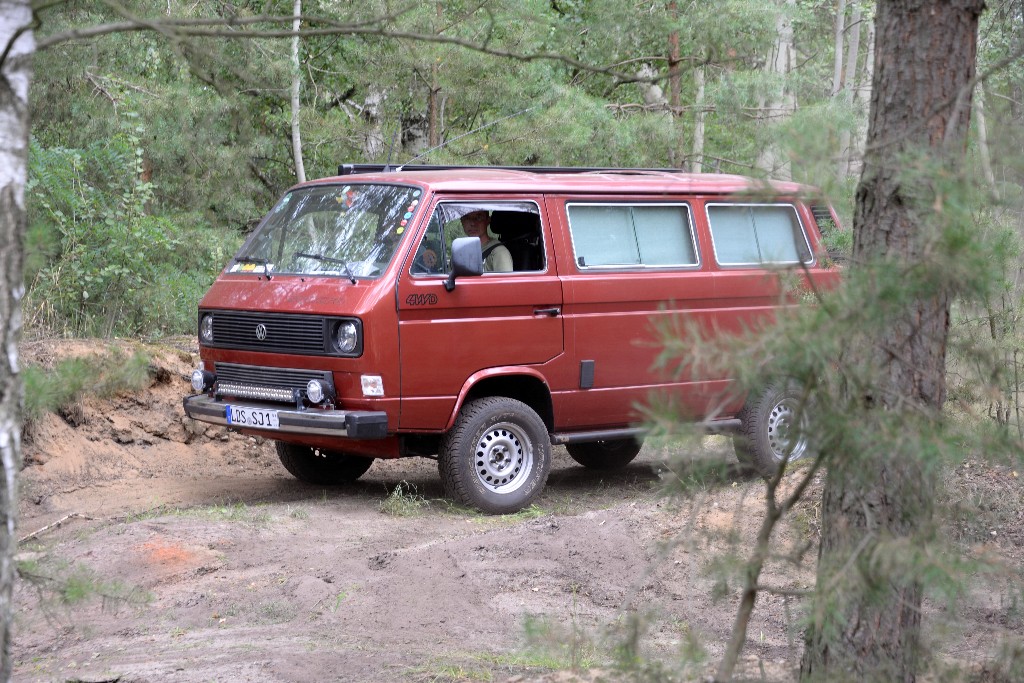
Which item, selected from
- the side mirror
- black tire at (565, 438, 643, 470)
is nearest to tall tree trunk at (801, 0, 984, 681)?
the side mirror

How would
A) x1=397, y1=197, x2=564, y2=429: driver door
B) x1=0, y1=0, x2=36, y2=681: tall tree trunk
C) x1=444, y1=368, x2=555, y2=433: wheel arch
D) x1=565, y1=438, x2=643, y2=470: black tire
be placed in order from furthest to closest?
x1=565, y1=438, x2=643, y2=470: black tire → x1=444, y1=368, x2=555, y2=433: wheel arch → x1=397, y1=197, x2=564, y2=429: driver door → x1=0, y1=0, x2=36, y2=681: tall tree trunk

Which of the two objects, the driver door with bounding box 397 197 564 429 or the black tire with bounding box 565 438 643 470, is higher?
the driver door with bounding box 397 197 564 429

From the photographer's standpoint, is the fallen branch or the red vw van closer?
the fallen branch

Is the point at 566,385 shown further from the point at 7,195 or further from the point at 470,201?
the point at 7,195

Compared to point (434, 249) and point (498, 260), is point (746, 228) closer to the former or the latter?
point (498, 260)

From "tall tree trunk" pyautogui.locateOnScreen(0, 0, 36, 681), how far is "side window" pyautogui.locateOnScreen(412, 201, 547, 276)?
4.69 meters

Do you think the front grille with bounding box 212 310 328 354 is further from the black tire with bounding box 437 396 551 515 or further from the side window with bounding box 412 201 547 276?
the black tire with bounding box 437 396 551 515

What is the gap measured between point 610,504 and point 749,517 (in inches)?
66.5

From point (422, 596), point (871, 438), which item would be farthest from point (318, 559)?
point (871, 438)

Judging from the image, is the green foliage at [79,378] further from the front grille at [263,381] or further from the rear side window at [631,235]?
the rear side window at [631,235]

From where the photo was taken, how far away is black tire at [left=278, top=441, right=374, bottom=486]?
9.25 meters

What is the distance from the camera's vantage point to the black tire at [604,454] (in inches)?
408

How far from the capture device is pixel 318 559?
687 centimetres

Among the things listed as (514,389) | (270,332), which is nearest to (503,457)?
(514,389)
